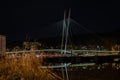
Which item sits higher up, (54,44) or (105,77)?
(54,44)

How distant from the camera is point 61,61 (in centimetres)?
2506

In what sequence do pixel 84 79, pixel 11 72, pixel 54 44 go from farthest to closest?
1. pixel 54 44
2. pixel 84 79
3. pixel 11 72

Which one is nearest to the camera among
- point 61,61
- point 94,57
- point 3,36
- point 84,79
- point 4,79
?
point 4,79

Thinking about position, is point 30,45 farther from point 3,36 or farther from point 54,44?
point 54,44

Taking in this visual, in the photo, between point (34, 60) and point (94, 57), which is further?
point (94, 57)

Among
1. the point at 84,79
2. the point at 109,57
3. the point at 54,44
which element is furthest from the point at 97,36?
the point at 84,79

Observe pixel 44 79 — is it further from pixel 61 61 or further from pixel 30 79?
pixel 61 61

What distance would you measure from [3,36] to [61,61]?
8.51 metres

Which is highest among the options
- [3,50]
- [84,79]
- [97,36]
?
[97,36]

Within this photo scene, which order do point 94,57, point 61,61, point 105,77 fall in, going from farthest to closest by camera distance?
point 94,57
point 61,61
point 105,77

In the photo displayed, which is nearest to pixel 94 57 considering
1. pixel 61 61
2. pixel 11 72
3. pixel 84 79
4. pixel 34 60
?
pixel 61 61

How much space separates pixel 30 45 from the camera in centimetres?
1393

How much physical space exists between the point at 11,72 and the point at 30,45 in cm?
468

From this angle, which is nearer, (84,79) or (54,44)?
(84,79)
